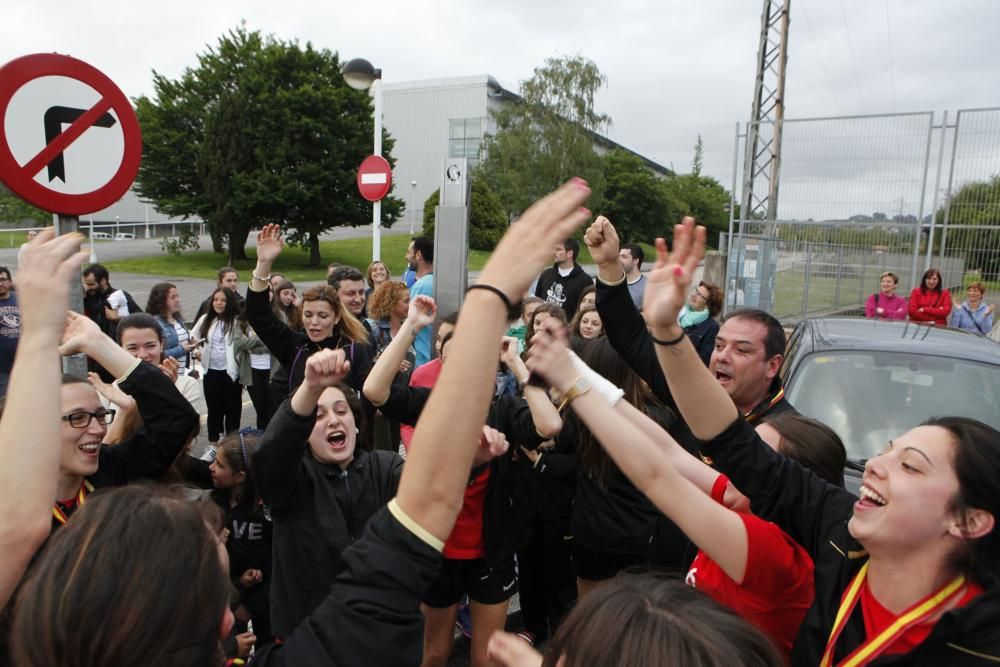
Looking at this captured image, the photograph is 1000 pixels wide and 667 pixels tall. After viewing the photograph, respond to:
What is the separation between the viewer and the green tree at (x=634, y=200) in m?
64.4

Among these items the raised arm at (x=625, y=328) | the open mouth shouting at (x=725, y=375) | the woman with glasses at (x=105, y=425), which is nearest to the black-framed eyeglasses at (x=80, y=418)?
the woman with glasses at (x=105, y=425)

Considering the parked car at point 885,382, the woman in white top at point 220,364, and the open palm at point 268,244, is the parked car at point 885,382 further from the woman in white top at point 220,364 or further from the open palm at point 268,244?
the woman in white top at point 220,364

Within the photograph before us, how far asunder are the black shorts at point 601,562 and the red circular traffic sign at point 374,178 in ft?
21.3

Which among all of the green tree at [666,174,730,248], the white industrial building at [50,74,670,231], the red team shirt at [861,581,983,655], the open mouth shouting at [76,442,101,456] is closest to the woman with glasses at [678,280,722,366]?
the red team shirt at [861,581,983,655]

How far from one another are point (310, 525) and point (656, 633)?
1688 millimetres

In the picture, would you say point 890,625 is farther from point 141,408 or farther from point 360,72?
point 360,72

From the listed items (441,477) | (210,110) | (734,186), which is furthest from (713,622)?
(210,110)

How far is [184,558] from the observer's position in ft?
3.87

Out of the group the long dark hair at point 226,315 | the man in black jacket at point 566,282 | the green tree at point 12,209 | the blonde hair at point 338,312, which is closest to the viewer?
the blonde hair at point 338,312

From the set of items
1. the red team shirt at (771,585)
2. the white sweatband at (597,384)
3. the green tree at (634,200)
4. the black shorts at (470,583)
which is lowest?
the black shorts at (470,583)

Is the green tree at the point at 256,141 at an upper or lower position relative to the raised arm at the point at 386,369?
upper

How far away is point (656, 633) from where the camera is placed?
3.77 feet

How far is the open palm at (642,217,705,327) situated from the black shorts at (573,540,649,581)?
1694mm

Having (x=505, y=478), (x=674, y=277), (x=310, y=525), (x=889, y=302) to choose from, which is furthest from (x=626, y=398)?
(x=889, y=302)
